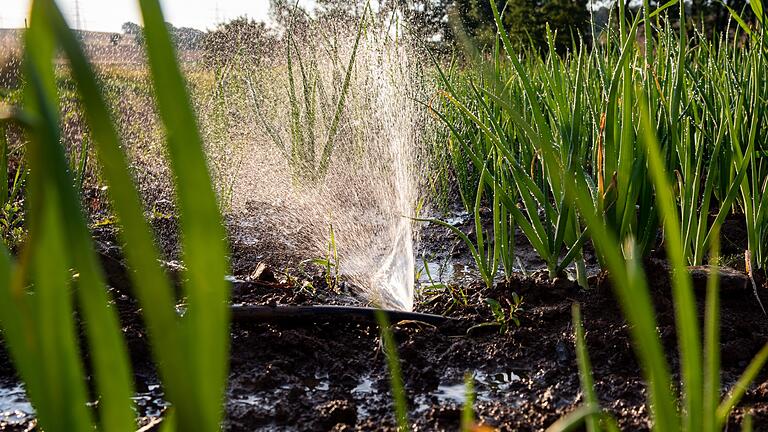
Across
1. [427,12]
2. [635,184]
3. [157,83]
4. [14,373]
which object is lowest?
[14,373]

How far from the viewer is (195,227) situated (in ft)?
1.41

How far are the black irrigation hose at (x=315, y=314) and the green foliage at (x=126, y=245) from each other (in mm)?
1344

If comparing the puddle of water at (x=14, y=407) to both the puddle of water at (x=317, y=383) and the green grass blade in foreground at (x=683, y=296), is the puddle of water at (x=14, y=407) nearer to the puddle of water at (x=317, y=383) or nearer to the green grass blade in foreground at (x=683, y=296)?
the puddle of water at (x=317, y=383)

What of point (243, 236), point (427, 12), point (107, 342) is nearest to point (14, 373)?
point (107, 342)

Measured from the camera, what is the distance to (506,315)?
2.04 meters

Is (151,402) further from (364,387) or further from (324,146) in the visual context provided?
(324,146)

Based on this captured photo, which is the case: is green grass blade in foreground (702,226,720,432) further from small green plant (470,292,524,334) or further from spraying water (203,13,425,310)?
spraying water (203,13,425,310)

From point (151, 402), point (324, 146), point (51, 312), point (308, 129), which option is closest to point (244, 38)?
point (308, 129)

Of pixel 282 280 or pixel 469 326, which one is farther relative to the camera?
pixel 282 280

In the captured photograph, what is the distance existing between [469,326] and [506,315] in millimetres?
113

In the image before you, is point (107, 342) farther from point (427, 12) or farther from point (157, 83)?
point (427, 12)

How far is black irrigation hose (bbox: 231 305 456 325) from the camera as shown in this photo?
192 centimetres

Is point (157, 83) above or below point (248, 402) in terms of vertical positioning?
above

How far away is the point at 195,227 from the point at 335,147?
3.83 m
